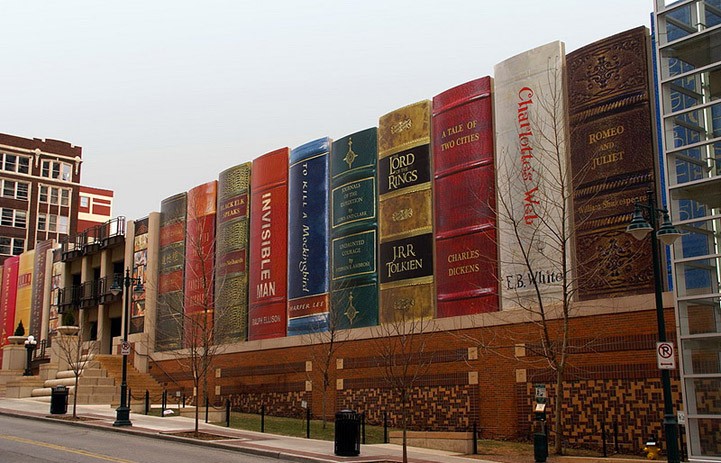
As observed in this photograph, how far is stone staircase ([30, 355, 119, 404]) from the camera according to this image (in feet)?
137

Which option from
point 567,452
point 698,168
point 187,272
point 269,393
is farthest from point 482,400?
point 187,272

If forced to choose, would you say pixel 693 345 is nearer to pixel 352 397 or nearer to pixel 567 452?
pixel 567 452

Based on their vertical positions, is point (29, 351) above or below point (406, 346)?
above

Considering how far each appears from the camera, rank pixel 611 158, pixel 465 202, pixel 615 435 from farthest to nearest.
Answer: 1. pixel 465 202
2. pixel 611 158
3. pixel 615 435

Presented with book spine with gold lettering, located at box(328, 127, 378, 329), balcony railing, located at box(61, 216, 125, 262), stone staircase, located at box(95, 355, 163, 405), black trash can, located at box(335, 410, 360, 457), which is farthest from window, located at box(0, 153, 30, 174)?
black trash can, located at box(335, 410, 360, 457)

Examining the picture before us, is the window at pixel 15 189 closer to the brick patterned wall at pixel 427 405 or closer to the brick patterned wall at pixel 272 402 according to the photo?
the brick patterned wall at pixel 272 402

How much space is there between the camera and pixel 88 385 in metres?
42.8

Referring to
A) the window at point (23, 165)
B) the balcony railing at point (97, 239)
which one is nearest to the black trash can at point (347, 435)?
A: the balcony railing at point (97, 239)

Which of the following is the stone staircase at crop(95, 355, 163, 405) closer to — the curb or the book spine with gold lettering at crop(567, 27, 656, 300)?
the curb

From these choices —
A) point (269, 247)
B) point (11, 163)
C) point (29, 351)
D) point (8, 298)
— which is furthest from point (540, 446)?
point (11, 163)

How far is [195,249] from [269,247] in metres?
5.68

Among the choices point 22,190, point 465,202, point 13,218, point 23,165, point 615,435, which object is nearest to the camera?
point 615,435

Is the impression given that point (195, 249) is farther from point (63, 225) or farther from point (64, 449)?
point (63, 225)

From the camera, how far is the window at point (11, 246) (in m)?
83.9
